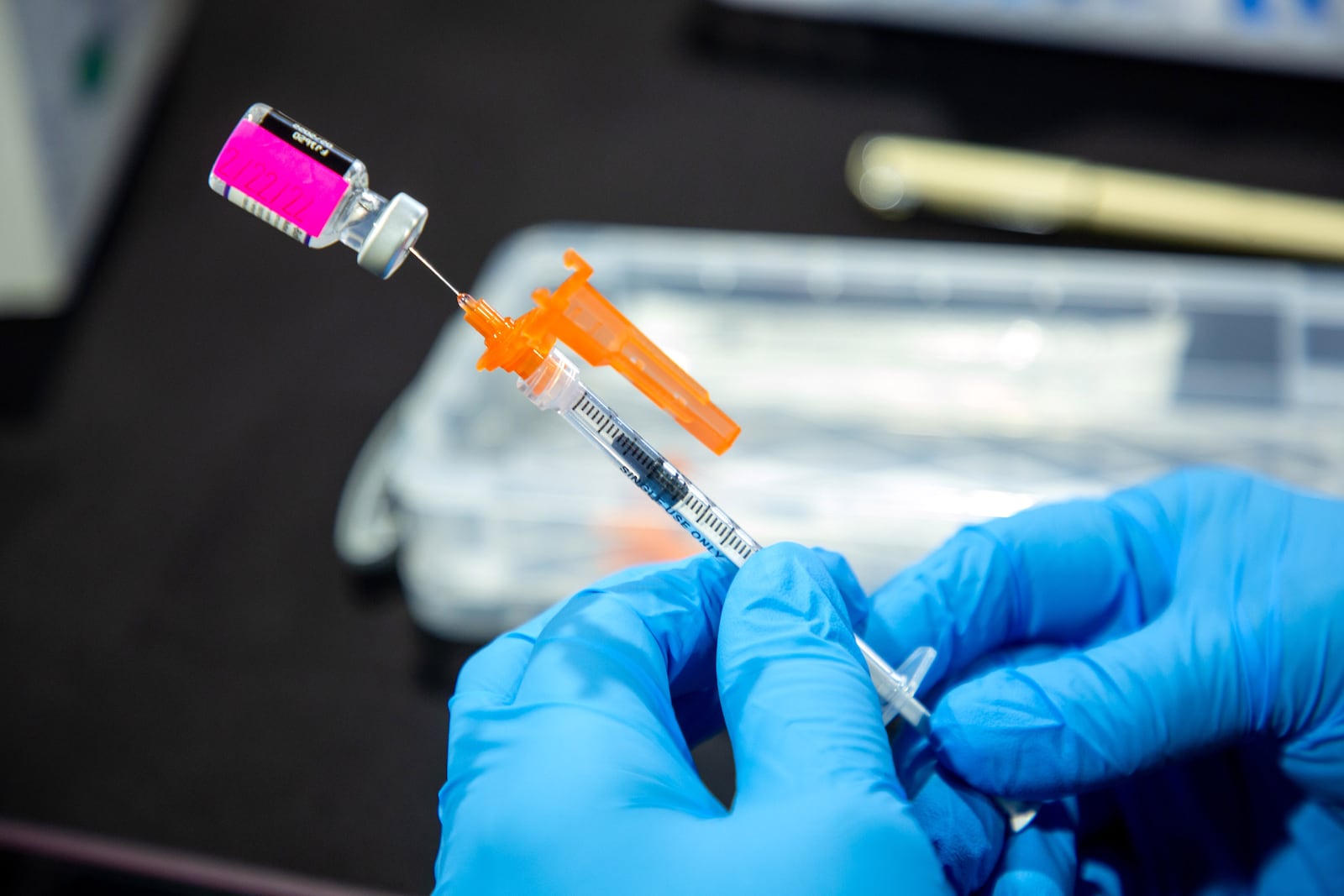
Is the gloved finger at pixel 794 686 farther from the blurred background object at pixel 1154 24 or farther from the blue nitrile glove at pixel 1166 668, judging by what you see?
the blurred background object at pixel 1154 24

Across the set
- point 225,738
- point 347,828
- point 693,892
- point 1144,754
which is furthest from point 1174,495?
point 225,738

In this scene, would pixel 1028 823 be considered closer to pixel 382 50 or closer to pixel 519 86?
pixel 519 86

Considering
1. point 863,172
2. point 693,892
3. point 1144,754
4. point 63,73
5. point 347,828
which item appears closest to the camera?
point 693,892

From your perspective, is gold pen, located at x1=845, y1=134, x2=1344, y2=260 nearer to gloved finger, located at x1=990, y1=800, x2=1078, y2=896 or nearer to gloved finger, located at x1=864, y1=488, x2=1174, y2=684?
gloved finger, located at x1=864, y1=488, x2=1174, y2=684

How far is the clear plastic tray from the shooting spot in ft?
3.86

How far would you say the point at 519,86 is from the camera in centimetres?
194

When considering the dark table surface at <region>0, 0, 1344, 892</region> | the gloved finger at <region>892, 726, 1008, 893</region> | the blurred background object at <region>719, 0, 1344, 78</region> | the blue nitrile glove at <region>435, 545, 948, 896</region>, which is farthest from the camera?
the blurred background object at <region>719, 0, 1344, 78</region>

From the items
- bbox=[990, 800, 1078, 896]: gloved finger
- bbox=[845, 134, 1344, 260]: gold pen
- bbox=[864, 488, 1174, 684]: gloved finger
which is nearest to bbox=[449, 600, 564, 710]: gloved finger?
bbox=[864, 488, 1174, 684]: gloved finger

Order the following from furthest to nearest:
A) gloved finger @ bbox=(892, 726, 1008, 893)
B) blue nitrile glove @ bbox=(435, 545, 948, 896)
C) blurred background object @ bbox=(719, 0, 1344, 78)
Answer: blurred background object @ bbox=(719, 0, 1344, 78), gloved finger @ bbox=(892, 726, 1008, 893), blue nitrile glove @ bbox=(435, 545, 948, 896)

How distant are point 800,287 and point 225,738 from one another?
0.88 meters

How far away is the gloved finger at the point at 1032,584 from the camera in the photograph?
0.81 m

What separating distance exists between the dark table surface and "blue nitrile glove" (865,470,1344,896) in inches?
23.6

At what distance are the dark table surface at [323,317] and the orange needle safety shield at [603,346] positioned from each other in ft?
1.93

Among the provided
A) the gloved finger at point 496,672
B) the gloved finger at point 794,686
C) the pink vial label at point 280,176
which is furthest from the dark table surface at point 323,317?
the pink vial label at point 280,176
